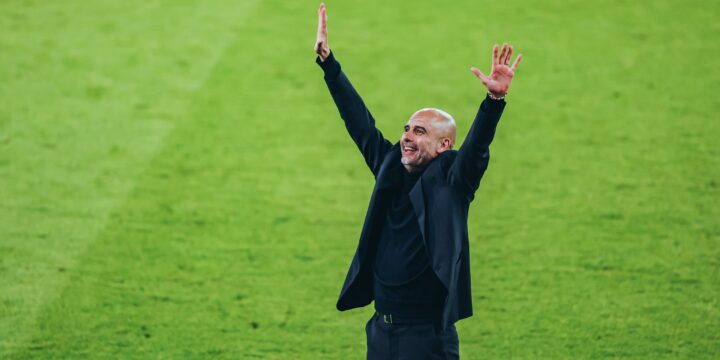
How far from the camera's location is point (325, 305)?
5582 mm

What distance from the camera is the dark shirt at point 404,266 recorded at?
3543 millimetres

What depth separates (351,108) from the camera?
375 cm

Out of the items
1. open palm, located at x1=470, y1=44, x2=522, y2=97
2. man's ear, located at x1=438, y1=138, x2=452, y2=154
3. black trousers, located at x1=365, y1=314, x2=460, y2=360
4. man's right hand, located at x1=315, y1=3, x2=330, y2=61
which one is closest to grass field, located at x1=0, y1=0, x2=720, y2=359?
black trousers, located at x1=365, y1=314, x2=460, y2=360

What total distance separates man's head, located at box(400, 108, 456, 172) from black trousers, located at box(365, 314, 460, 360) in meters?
0.59

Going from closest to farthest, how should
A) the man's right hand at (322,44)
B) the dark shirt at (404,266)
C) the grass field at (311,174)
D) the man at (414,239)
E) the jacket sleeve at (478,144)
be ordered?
1. the jacket sleeve at (478,144)
2. the man at (414,239)
3. the dark shirt at (404,266)
4. the man's right hand at (322,44)
5. the grass field at (311,174)

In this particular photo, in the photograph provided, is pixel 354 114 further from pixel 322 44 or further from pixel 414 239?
pixel 414 239

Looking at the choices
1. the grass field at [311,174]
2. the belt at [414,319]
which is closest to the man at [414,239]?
the belt at [414,319]

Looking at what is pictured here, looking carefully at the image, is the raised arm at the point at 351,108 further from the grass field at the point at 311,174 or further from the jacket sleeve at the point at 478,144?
the grass field at the point at 311,174

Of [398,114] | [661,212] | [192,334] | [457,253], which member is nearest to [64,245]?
[192,334]

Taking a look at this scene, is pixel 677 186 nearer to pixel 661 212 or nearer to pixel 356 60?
pixel 661 212

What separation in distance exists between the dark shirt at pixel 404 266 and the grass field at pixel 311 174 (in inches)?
62.3

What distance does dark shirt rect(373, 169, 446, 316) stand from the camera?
3543 millimetres

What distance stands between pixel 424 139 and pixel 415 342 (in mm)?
745

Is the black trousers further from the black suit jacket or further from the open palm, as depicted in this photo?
the open palm
